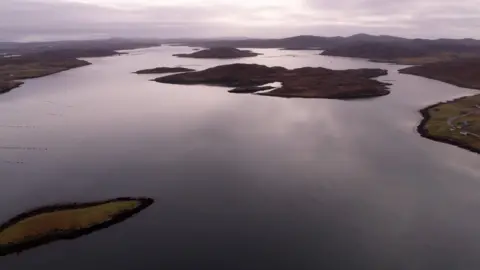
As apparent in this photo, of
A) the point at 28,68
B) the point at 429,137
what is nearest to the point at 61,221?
the point at 429,137

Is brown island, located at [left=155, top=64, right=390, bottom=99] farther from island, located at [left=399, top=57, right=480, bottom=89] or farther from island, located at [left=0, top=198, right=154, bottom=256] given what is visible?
island, located at [left=0, top=198, right=154, bottom=256]

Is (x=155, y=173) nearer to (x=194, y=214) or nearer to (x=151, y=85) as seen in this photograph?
(x=194, y=214)

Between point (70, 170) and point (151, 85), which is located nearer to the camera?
point (70, 170)

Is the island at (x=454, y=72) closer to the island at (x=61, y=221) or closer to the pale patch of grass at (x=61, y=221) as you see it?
the island at (x=61, y=221)

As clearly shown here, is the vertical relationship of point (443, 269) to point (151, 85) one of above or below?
below

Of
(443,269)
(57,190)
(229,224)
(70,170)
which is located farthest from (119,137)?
(443,269)

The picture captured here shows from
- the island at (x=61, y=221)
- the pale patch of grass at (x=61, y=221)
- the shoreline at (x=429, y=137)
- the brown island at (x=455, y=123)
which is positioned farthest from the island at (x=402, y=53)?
the pale patch of grass at (x=61, y=221)

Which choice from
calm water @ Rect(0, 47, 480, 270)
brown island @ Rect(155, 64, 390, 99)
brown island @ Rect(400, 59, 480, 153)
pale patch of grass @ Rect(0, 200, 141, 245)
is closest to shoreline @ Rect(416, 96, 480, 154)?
brown island @ Rect(400, 59, 480, 153)
